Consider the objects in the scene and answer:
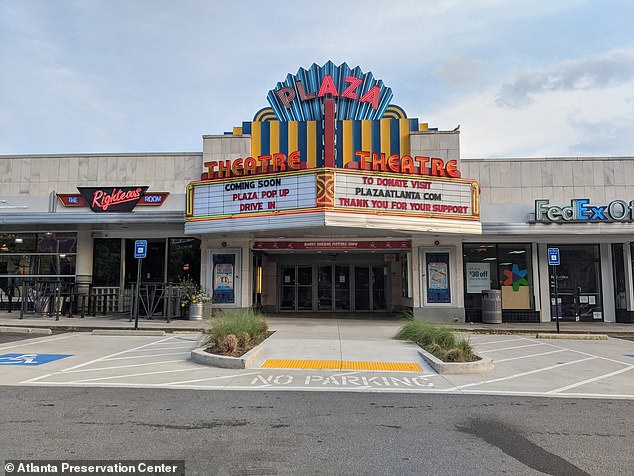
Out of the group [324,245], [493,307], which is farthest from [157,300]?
[493,307]

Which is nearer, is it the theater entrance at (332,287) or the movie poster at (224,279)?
the movie poster at (224,279)

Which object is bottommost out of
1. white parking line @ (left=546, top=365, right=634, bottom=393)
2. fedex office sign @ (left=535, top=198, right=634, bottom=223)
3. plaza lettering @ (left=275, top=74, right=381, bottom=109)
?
white parking line @ (left=546, top=365, right=634, bottom=393)

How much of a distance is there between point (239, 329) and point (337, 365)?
2.83m

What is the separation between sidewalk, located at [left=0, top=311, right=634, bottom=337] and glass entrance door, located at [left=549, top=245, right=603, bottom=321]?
569 mm

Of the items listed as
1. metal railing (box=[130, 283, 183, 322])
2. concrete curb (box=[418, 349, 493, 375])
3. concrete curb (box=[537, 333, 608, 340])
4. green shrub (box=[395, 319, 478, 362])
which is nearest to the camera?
concrete curb (box=[418, 349, 493, 375])

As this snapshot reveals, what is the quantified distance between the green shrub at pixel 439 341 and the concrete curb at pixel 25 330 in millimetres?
10994

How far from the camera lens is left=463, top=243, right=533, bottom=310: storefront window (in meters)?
20.3

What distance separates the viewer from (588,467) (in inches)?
196

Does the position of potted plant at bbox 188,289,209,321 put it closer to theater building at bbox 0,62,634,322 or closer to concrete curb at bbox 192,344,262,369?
theater building at bbox 0,62,634,322

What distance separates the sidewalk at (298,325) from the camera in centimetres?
1684

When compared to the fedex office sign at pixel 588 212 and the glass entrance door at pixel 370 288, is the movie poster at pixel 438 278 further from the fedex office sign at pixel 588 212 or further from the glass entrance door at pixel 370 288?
the glass entrance door at pixel 370 288

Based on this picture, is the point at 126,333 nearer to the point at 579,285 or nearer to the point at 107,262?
the point at 107,262

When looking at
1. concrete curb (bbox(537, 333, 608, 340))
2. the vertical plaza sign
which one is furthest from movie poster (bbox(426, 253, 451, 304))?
concrete curb (bbox(537, 333, 608, 340))

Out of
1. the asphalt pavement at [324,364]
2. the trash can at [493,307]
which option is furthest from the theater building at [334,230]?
the asphalt pavement at [324,364]
